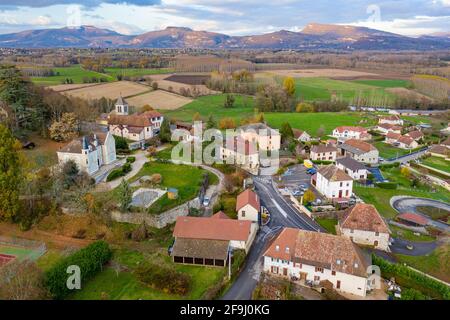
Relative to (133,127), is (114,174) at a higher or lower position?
lower

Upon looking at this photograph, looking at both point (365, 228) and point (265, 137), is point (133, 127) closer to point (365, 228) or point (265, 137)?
point (265, 137)

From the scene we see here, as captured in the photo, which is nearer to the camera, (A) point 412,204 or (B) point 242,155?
(A) point 412,204

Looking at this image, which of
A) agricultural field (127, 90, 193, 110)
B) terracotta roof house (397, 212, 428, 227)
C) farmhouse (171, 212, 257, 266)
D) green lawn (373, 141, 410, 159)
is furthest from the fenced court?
agricultural field (127, 90, 193, 110)

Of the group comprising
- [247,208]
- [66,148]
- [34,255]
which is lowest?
[34,255]

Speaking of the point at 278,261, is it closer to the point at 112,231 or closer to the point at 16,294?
the point at 112,231

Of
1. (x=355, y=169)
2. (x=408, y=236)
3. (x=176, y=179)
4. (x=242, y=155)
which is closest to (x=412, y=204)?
(x=355, y=169)

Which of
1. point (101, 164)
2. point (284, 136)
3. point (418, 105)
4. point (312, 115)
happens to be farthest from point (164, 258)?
point (418, 105)

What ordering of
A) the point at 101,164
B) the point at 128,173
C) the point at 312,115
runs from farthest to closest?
the point at 312,115 < the point at 101,164 < the point at 128,173
